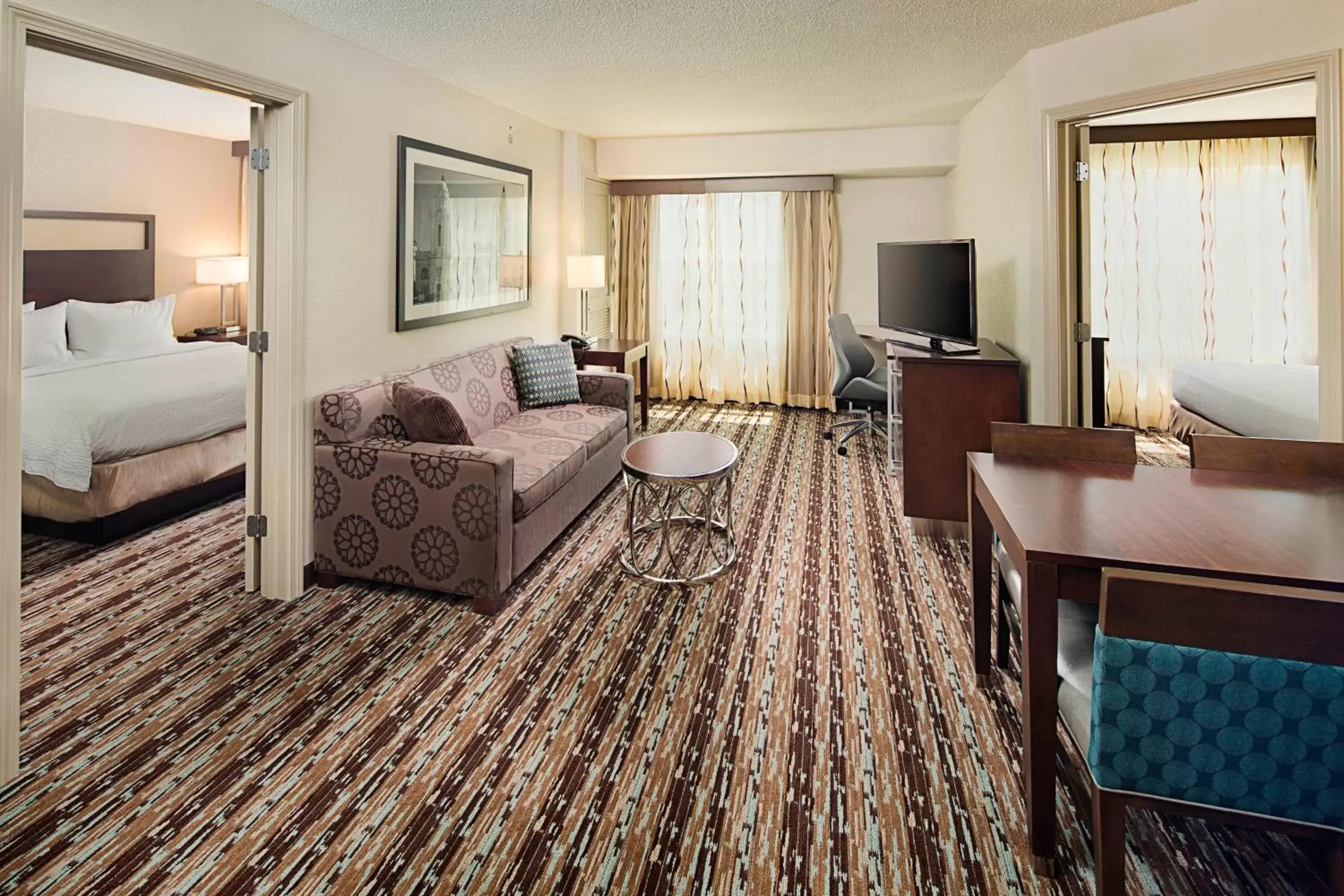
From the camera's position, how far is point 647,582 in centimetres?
321

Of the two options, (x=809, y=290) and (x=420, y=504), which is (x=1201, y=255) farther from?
(x=420, y=504)

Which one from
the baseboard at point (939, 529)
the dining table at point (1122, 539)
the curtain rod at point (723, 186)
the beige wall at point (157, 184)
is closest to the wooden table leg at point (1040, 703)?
the dining table at point (1122, 539)

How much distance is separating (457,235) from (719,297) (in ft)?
10.7

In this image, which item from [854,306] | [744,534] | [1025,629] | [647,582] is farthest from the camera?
[854,306]

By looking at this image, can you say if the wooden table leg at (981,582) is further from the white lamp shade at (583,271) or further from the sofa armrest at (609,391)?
the white lamp shade at (583,271)

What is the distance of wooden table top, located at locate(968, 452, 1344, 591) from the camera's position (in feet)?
4.62

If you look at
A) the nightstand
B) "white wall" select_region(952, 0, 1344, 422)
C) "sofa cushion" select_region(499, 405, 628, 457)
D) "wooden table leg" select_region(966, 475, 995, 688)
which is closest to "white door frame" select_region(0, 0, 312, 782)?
"sofa cushion" select_region(499, 405, 628, 457)

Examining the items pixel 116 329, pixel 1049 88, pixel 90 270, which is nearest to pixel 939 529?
pixel 1049 88

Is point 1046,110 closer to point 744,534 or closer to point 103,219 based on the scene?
point 744,534

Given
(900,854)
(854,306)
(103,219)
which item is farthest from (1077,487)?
(103,219)

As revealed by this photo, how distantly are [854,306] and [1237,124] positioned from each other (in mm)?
2975

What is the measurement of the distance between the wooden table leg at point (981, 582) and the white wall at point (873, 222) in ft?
14.9

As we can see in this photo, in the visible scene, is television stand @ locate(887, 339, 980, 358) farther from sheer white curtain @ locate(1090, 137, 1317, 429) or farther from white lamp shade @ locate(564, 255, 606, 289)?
white lamp shade @ locate(564, 255, 606, 289)

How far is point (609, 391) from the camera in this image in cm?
486
